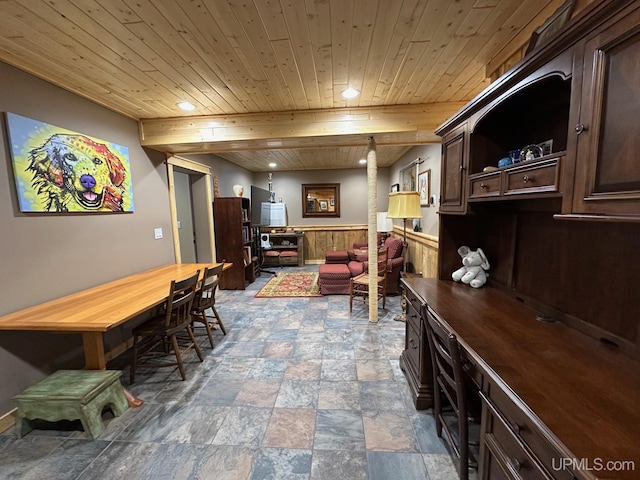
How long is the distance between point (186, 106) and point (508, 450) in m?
3.39

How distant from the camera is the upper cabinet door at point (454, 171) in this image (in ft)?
5.72

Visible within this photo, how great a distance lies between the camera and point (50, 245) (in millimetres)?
2010

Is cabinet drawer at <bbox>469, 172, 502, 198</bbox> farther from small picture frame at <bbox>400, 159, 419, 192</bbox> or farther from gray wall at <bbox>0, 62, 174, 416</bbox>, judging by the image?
gray wall at <bbox>0, 62, 174, 416</bbox>

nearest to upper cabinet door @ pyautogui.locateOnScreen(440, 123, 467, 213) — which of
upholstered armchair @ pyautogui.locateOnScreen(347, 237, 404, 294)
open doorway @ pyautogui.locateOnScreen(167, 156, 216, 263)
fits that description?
upholstered armchair @ pyautogui.locateOnScreen(347, 237, 404, 294)

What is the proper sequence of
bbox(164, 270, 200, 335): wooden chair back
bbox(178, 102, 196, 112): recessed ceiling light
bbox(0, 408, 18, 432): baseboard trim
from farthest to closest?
bbox(178, 102, 196, 112): recessed ceiling light, bbox(164, 270, 200, 335): wooden chair back, bbox(0, 408, 18, 432): baseboard trim

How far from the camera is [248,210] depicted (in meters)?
5.41

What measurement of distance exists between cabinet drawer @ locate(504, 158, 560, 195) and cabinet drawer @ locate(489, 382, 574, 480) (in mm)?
830

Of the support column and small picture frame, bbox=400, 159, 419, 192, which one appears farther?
small picture frame, bbox=400, 159, 419, 192

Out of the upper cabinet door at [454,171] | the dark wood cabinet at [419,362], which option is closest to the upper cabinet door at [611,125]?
the upper cabinet door at [454,171]

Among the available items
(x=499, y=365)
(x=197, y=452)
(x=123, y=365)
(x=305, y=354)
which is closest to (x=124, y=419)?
(x=197, y=452)

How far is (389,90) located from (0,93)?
2.89 meters

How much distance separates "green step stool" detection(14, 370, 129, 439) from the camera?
1.60 meters

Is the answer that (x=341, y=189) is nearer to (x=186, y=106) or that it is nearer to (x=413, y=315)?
(x=186, y=106)

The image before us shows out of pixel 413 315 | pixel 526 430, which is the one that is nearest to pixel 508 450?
pixel 526 430
